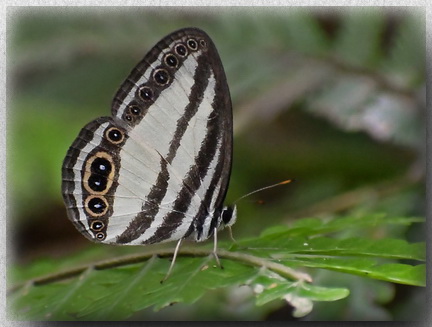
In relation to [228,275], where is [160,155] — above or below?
above

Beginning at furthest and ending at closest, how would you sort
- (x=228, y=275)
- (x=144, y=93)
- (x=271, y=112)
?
(x=271, y=112) → (x=144, y=93) → (x=228, y=275)

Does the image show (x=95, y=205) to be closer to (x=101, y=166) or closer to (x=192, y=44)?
(x=101, y=166)

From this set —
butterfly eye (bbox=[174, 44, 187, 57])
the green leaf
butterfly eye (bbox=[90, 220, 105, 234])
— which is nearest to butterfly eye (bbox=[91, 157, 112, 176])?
butterfly eye (bbox=[90, 220, 105, 234])

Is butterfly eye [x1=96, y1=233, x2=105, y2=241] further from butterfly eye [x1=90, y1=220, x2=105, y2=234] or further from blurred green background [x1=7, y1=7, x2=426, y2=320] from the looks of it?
blurred green background [x1=7, y1=7, x2=426, y2=320]

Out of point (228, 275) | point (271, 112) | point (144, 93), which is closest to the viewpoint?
point (228, 275)

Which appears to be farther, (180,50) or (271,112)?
(271,112)

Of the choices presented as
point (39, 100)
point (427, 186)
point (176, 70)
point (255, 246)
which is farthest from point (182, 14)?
point (427, 186)

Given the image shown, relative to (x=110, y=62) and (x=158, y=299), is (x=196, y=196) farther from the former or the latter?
(x=110, y=62)

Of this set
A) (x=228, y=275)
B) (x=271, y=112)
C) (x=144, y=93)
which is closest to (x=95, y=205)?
(x=144, y=93)
